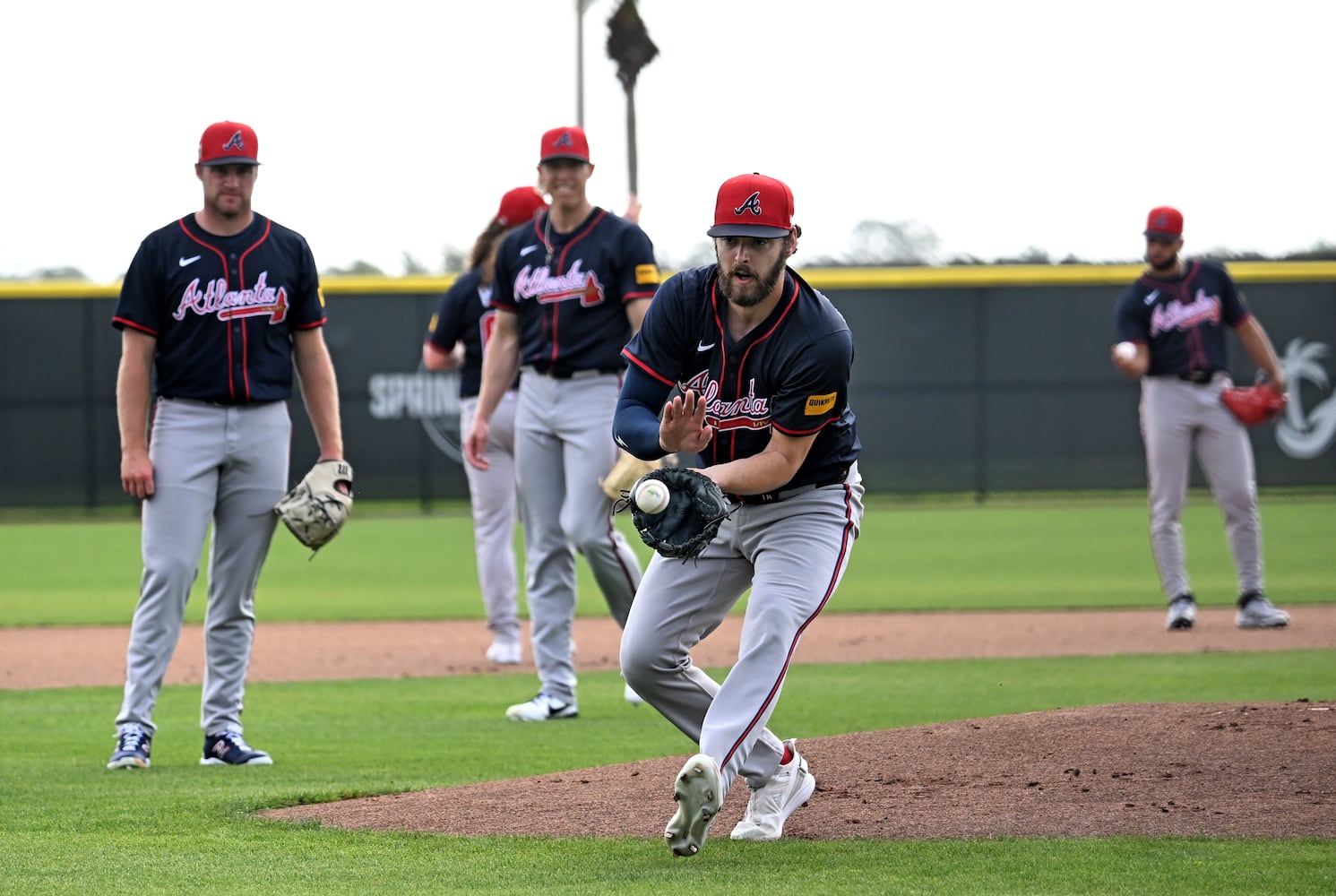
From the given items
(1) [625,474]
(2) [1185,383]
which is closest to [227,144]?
(1) [625,474]

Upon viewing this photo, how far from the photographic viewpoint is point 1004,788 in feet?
15.6

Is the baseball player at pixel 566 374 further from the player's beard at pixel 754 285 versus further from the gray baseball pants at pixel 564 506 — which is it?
the player's beard at pixel 754 285

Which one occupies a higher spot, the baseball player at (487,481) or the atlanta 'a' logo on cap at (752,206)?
the atlanta 'a' logo on cap at (752,206)

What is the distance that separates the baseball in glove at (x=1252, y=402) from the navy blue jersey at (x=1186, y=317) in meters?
0.17

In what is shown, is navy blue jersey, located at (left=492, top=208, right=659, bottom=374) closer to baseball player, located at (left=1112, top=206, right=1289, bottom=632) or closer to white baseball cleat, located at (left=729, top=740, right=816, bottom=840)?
white baseball cleat, located at (left=729, top=740, right=816, bottom=840)

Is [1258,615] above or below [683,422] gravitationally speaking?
below

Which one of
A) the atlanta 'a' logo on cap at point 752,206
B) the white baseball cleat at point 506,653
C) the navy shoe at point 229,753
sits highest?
the atlanta 'a' logo on cap at point 752,206

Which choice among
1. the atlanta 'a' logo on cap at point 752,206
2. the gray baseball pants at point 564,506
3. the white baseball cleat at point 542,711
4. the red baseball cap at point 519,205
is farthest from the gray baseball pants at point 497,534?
the atlanta 'a' logo on cap at point 752,206

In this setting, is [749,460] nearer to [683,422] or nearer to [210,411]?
[683,422]

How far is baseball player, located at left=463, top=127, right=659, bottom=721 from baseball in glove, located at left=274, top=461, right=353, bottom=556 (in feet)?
3.18

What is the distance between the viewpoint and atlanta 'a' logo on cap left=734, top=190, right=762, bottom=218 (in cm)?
425

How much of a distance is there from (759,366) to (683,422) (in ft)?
1.10

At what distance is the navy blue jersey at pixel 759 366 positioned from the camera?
4.30 m

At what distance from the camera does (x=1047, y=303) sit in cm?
2183
